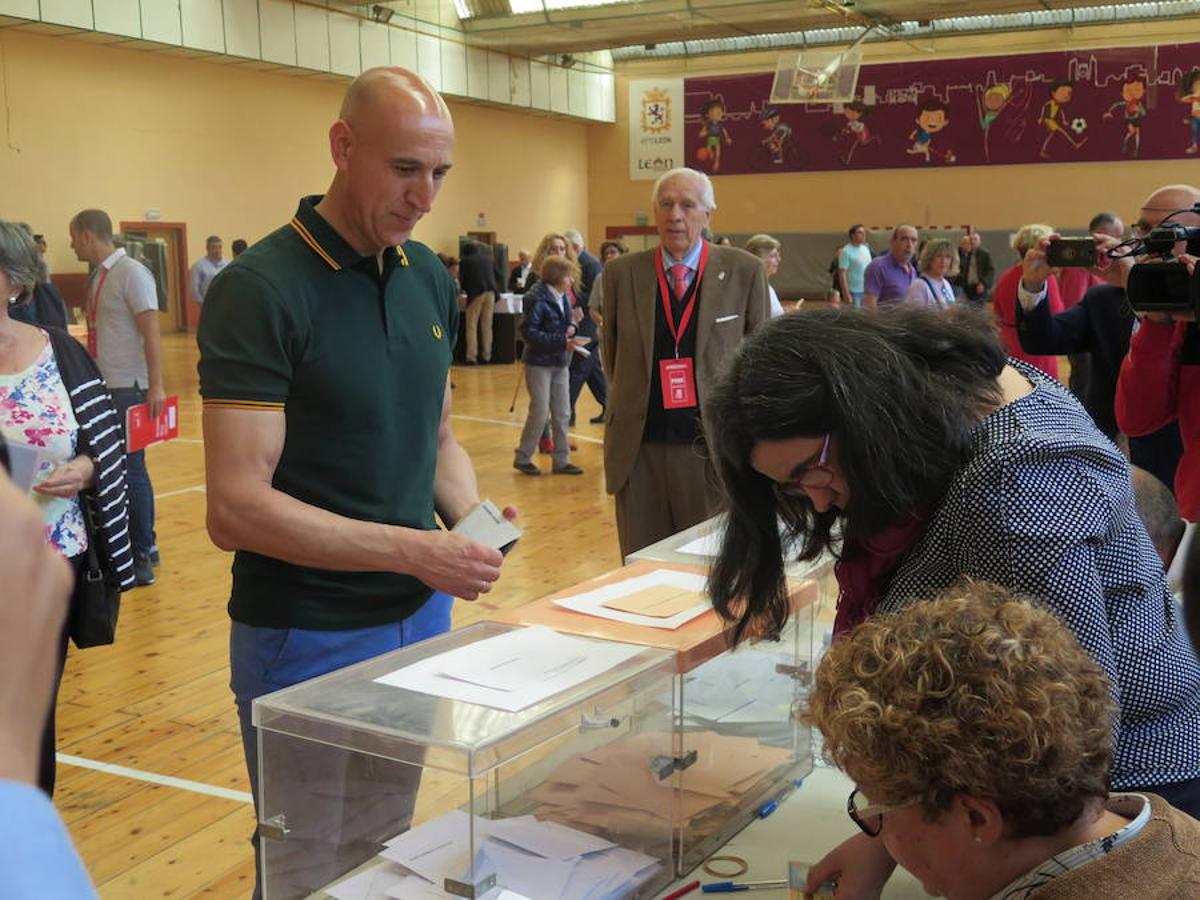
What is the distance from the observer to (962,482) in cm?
142

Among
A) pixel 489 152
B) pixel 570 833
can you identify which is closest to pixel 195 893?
pixel 570 833

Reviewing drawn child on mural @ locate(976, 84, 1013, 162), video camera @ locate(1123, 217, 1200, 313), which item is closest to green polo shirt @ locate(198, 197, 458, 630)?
video camera @ locate(1123, 217, 1200, 313)

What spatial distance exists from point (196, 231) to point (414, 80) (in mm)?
14142

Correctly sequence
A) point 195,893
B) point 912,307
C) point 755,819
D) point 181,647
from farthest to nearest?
point 181,647 → point 195,893 → point 755,819 → point 912,307

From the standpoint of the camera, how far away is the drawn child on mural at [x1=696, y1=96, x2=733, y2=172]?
67.9 ft

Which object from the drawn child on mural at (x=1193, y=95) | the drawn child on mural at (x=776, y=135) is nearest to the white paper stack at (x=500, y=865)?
the drawn child on mural at (x=1193, y=95)

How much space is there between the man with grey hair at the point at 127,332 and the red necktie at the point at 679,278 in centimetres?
250

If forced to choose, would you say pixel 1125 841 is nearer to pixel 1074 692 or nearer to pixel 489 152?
pixel 1074 692

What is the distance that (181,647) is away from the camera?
470 centimetres

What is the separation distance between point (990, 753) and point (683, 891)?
2.39 ft

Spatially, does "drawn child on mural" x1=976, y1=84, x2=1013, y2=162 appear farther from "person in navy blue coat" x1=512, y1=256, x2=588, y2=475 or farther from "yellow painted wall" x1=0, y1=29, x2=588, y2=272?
"person in navy blue coat" x1=512, y1=256, x2=588, y2=475

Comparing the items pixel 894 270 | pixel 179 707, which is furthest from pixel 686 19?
pixel 179 707

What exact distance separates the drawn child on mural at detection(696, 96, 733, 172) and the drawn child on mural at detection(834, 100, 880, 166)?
78.7 inches

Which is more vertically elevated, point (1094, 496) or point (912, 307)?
point (912, 307)
